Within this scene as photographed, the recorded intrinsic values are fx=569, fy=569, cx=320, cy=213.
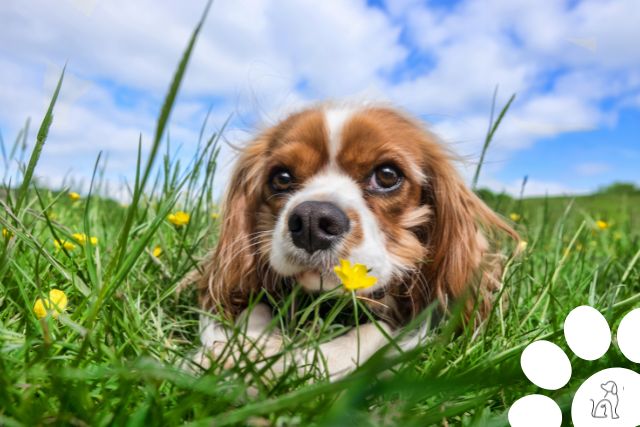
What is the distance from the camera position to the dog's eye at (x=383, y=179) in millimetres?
1856

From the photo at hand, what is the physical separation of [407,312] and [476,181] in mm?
508

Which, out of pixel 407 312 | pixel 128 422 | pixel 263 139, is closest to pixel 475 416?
pixel 128 422

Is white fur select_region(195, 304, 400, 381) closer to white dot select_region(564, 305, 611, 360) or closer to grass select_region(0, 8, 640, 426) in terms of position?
grass select_region(0, 8, 640, 426)

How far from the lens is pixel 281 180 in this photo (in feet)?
6.41

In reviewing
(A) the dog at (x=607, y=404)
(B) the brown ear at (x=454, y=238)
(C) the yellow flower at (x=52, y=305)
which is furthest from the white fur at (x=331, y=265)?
(A) the dog at (x=607, y=404)

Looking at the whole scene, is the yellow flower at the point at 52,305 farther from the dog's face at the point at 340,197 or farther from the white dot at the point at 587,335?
the white dot at the point at 587,335

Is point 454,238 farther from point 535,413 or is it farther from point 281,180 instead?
point 535,413

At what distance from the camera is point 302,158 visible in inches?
74.1

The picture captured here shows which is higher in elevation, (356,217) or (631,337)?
(356,217)

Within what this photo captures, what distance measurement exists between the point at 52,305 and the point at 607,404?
1.20m

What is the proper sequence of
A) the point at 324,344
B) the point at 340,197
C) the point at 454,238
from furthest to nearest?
1. the point at 454,238
2. the point at 340,197
3. the point at 324,344

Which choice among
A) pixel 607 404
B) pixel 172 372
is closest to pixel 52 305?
pixel 172 372

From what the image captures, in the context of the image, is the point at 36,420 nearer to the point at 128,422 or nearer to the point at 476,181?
the point at 128,422

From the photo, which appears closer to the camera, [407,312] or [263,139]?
[407,312]
